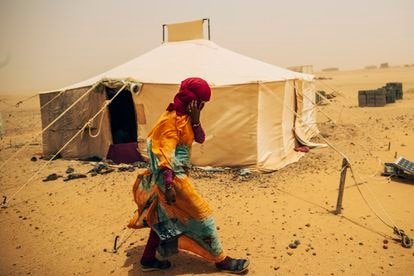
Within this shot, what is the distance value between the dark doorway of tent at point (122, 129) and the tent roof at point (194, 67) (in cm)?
73

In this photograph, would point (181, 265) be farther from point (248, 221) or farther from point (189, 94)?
point (189, 94)

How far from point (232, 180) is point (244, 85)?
69.9 inches

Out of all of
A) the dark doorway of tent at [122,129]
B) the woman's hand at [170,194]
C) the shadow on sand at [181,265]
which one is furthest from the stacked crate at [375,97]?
the woman's hand at [170,194]

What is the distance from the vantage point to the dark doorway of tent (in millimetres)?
7961

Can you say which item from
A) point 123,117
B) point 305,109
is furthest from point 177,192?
point 305,109

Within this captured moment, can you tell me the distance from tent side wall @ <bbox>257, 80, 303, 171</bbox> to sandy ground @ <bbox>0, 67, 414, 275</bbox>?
0.34 m

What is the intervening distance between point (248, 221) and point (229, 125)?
2.70m

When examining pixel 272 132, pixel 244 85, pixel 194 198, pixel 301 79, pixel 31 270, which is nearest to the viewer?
pixel 194 198

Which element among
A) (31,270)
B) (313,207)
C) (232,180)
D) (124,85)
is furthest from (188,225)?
(124,85)

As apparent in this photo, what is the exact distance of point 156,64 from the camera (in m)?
8.38

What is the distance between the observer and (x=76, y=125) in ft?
27.6

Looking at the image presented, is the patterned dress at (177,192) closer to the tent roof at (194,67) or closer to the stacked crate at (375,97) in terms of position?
the tent roof at (194,67)

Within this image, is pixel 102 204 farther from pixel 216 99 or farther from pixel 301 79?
pixel 301 79

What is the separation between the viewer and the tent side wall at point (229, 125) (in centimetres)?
698
